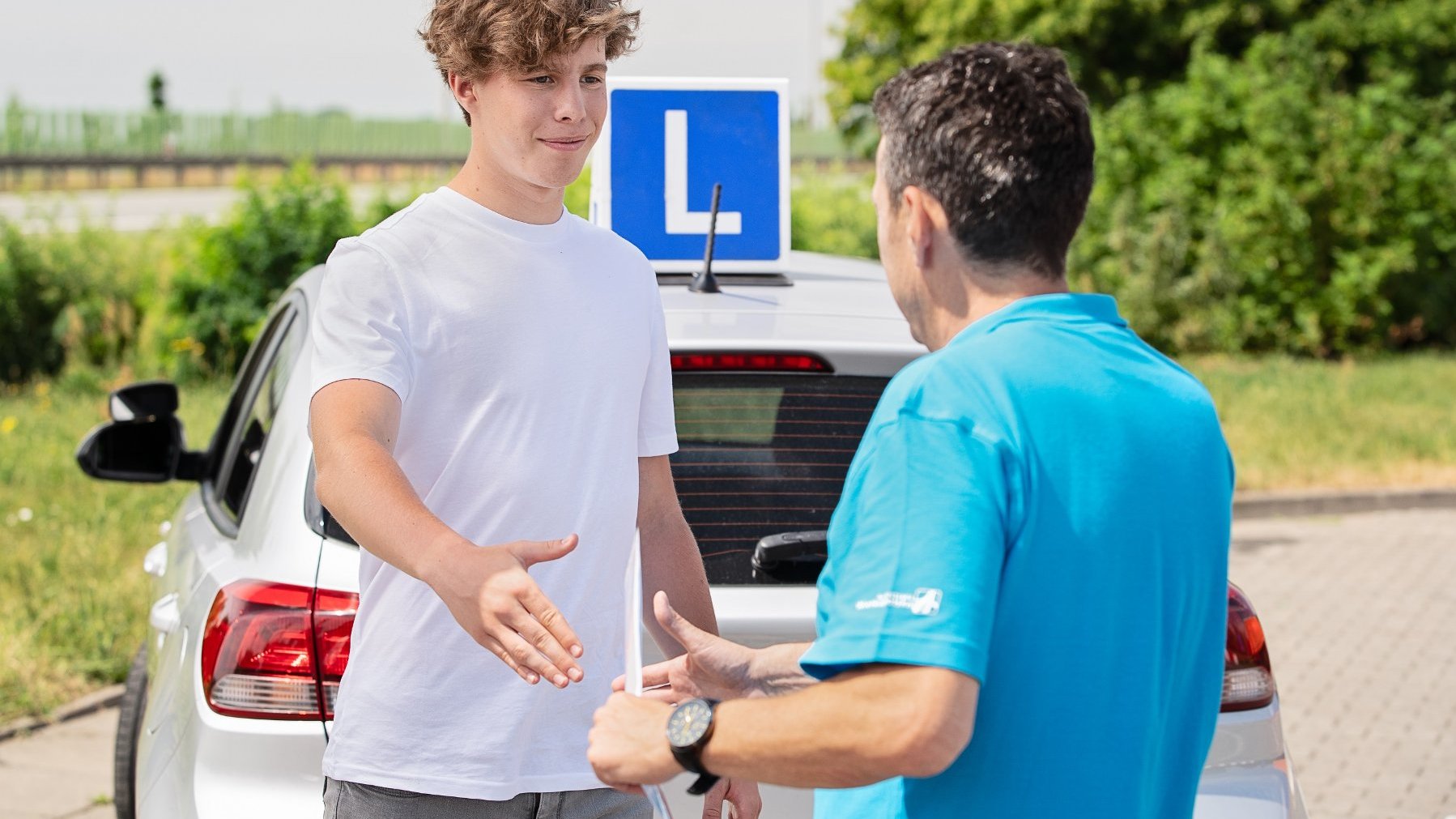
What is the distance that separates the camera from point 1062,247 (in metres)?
1.71

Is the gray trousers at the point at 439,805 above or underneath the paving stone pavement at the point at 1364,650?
above

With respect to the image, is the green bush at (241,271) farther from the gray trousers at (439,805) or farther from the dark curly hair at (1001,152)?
the dark curly hair at (1001,152)

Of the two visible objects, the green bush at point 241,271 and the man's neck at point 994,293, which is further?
the green bush at point 241,271

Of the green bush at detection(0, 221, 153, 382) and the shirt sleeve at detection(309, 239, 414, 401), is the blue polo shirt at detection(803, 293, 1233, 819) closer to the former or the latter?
the shirt sleeve at detection(309, 239, 414, 401)

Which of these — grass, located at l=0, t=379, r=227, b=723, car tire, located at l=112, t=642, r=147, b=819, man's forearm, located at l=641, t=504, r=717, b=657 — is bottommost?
grass, located at l=0, t=379, r=227, b=723

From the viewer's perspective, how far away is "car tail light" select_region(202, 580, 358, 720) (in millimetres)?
2699

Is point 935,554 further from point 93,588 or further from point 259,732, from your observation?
point 93,588

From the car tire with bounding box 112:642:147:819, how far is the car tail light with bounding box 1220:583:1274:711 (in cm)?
282

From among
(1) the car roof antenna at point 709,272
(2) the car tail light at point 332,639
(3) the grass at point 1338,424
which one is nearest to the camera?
(2) the car tail light at point 332,639

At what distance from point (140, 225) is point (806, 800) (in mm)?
30177

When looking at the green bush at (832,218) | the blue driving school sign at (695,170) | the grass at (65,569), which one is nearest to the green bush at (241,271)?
the grass at (65,569)

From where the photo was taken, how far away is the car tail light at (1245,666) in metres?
2.95

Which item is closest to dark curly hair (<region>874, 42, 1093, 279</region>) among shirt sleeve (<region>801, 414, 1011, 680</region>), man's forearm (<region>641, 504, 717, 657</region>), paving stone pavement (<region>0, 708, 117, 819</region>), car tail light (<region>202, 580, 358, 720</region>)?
shirt sleeve (<region>801, 414, 1011, 680</region>)

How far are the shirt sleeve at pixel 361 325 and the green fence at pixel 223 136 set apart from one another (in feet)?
141
